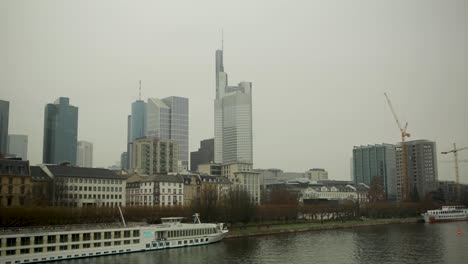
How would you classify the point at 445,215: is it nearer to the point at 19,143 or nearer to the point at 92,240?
the point at 92,240

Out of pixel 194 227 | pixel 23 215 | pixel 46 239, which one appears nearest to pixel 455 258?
pixel 194 227

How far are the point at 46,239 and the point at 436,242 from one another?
165 ft

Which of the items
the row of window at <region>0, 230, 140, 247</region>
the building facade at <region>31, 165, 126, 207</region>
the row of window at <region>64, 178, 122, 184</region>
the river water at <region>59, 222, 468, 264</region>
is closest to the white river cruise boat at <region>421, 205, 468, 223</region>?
the river water at <region>59, 222, 468, 264</region>

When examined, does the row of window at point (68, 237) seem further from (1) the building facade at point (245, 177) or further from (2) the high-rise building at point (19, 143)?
(1) the building facade at point (245, 177)

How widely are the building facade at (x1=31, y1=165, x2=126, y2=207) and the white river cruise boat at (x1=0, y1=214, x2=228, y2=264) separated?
33.0 metres

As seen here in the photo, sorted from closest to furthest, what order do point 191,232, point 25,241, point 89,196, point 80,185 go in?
point 25,241 → point 191,232 → point 80,185 → point 89,196

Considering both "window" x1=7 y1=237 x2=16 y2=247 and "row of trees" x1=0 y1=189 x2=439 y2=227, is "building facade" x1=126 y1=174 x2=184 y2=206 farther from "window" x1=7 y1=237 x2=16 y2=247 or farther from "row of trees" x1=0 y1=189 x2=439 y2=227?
"window" x1=7 y1=237 x2=16 y2=247

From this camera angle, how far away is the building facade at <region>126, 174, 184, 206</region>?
4564 inches

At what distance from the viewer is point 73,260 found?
54.2m

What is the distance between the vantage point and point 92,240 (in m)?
57.8

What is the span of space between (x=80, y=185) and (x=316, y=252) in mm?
58942

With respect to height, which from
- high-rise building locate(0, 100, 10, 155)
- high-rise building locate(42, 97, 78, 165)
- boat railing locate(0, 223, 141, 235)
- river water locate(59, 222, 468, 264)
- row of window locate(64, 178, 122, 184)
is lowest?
river water locate(59, 222, 468, 264)

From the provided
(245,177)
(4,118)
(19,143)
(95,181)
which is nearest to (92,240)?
(19,143)

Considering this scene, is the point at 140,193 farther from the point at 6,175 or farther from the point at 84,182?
the point at 6,175
